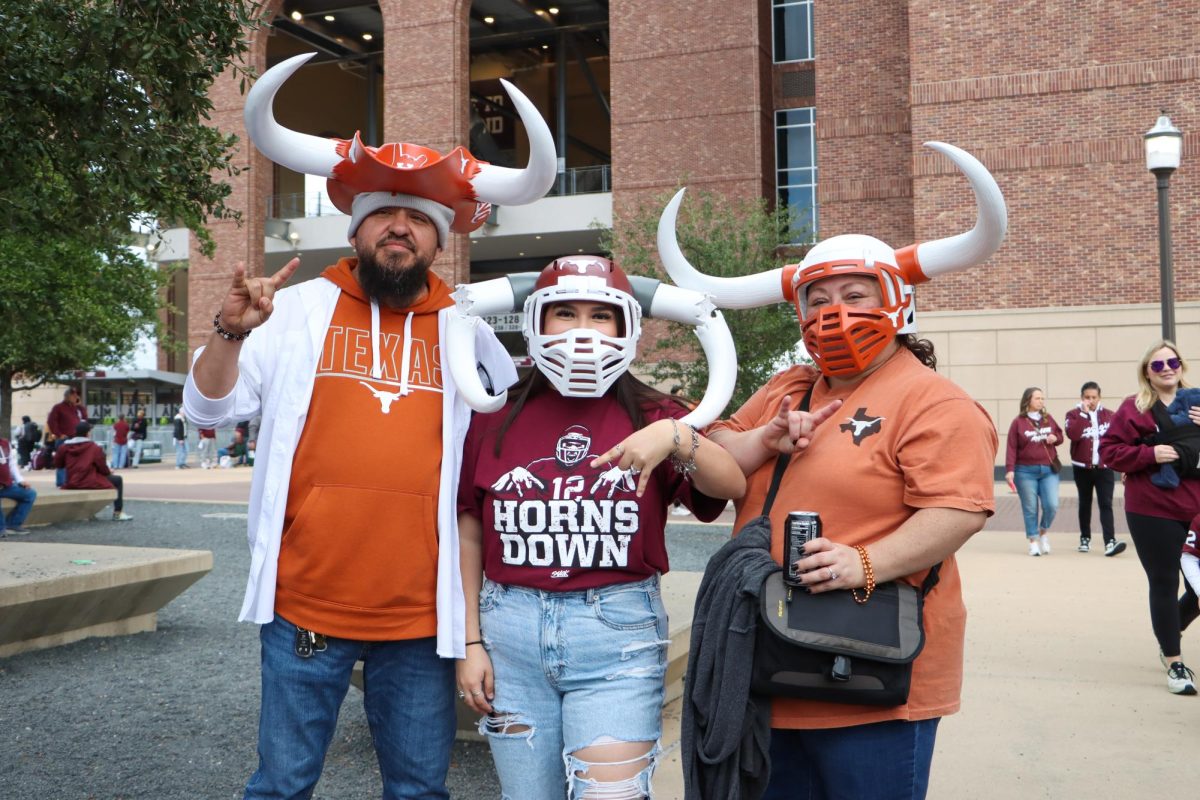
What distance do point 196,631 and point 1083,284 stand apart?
18.9 metres

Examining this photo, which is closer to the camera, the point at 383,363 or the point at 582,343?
the point at 582,343

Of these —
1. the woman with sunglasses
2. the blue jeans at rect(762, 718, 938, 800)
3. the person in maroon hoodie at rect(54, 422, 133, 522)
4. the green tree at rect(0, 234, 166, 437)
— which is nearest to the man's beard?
the blue jeans at rect(762, 718, 938, 800)

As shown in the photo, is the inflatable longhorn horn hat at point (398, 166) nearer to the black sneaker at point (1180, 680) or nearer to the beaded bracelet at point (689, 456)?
the beaded bracelet at point (689, 456)

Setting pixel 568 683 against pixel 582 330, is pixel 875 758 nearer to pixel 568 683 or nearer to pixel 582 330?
pixel 568 683

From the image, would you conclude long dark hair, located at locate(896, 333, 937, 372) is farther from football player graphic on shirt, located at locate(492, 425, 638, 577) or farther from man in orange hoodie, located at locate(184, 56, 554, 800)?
man in orange hoodie, located at locate(184, 56, 554, 800)

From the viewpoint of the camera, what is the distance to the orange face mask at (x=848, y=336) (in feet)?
8.46

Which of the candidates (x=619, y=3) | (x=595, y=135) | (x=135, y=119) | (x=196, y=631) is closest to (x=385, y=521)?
(x=135, y=119)

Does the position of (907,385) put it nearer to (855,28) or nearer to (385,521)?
(385,521)

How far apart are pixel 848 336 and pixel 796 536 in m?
0.54

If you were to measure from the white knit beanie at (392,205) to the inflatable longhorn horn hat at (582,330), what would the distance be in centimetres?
32

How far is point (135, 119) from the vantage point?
247 inches

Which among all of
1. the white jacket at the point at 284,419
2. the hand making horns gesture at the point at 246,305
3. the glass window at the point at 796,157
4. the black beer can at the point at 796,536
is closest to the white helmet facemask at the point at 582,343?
the white jacket at the point at 284,419

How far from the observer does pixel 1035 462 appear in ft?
38.8

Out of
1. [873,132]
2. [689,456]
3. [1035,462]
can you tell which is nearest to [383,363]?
[689,456]
